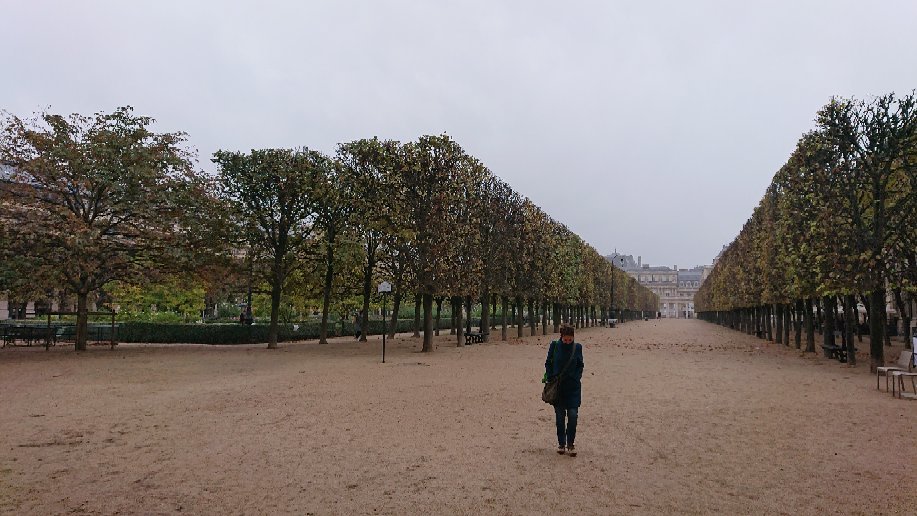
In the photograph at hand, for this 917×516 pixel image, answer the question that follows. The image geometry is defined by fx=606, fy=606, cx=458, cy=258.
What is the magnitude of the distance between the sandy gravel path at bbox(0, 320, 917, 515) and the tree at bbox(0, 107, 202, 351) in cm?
819

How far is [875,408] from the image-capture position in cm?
1367

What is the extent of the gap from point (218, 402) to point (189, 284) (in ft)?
66.2

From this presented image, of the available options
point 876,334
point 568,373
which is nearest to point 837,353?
point 876,334

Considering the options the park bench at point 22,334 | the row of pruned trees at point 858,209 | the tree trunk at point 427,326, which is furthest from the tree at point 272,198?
the row of pruned trees at point 858,209

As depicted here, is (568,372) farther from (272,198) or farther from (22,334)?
(22,334)

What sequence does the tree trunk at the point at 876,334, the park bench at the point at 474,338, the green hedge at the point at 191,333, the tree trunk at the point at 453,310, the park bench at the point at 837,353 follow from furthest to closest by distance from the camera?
the tree trunk at the point at 453,310
the park bench at the point at 474,338
the green hedge at the point at 191,333
the park bench at the point at 837,353
the tree trunk at the point at 876,334

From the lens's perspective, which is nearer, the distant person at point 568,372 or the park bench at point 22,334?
the distant person at point 568,372

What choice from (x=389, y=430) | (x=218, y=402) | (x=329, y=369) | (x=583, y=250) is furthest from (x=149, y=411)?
(x=583, y=250)

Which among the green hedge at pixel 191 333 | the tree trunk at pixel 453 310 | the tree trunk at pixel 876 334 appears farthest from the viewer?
the tree trunk at pixel 453 310

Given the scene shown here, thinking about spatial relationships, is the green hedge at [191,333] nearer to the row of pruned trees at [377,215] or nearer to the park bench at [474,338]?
the row of pruned trees at [377,215]

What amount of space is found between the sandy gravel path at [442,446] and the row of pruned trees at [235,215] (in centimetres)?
937

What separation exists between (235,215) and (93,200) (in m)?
6.40

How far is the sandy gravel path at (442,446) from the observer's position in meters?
6.95

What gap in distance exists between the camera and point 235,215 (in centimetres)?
3173
